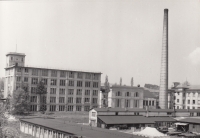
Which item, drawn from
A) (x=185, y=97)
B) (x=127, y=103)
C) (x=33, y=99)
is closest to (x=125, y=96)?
(x=127, y=103)

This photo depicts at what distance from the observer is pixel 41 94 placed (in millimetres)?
68688

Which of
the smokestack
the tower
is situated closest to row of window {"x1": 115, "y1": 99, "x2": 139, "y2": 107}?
the smokestack

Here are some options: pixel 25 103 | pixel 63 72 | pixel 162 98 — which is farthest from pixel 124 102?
pixel 25 103

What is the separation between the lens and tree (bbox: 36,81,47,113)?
66375 millimetres

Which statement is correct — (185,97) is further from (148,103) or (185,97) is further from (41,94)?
(41,94)

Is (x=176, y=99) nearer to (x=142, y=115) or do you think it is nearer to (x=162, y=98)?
(x=162, y=98)

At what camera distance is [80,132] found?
3002cm

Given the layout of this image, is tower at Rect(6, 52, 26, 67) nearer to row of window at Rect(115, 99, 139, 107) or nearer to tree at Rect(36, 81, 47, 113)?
tree at Rect(36, 81, 47, 113)

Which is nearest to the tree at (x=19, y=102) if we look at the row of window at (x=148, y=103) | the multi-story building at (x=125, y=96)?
the multi-story building at (x=125, y=96)

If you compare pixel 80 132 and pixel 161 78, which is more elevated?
pixel 161 78

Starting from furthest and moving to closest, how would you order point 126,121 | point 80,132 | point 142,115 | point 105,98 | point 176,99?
1. point 176,99
2. point 105,98
3. point 142,115
4. point 126,121
5. point 80,132

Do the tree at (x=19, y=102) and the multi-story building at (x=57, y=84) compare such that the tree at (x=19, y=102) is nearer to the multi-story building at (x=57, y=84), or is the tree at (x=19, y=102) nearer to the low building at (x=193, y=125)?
the multi-story building at (x=57, y=84)

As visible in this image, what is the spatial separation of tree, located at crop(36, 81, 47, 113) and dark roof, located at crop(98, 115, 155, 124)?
2352cm

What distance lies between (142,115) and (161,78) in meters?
17.5
